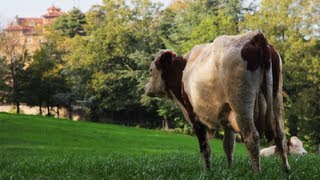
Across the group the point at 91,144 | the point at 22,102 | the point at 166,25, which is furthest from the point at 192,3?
the point at 91,144

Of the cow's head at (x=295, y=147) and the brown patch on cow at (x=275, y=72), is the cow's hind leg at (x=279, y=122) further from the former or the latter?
the cow's head at (x=295, y=147)

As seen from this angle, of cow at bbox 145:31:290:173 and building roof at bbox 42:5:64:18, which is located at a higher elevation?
building roof at bbox 42:5:64:18

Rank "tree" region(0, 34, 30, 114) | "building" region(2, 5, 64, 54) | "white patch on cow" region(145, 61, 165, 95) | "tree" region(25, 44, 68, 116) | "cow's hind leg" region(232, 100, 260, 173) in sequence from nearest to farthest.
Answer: "cow's hind leg" region(232, 100, 260, 173) < "white patch on cow" region(145, 61, 165, 95) < "tree" region(0, 34, 30, 114) < "tree" region(25, 44, 68, 116) < "building" region(2, 5, 64, 54)

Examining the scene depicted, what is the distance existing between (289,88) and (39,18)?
418ft

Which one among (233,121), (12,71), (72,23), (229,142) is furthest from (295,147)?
(72,23)

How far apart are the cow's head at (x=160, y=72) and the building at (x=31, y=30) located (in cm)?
7024

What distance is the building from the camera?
90750 mm

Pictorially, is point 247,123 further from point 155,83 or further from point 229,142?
point 155,83

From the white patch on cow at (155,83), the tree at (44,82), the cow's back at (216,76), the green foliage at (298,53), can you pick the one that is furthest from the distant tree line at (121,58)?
the cow's back at (216,76)

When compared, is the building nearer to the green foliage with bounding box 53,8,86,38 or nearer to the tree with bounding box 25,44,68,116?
the green foliage with bounding box 53,8,86,38

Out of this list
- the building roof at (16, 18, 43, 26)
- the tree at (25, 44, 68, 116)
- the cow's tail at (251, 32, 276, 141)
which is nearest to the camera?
the cow's tail at (251, 32, 276, 141)

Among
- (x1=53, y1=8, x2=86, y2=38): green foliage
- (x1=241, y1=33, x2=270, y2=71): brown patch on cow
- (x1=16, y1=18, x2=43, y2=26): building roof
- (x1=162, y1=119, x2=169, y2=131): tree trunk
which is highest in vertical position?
(x1=16, y1=18, x2=43, y2=26): building roof

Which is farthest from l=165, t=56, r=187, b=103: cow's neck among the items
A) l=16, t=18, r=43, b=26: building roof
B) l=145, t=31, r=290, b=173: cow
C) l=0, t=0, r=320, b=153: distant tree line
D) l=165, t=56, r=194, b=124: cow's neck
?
l=16, t=18, r=43, b=26: building roof

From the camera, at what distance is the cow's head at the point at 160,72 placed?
8883 mm
